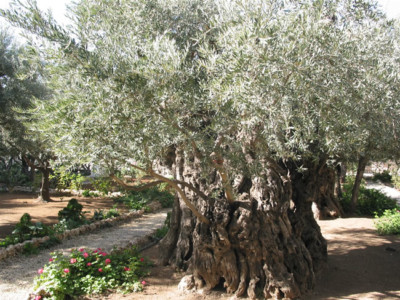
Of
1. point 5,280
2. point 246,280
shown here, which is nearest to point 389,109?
point 246,280

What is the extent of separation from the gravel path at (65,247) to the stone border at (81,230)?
186 mm

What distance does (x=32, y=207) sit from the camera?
554 inches

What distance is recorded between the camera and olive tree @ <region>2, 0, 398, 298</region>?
12.7 feet

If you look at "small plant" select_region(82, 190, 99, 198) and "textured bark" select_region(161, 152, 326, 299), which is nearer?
"textured bark" select_region(161, 152, 326, 299)

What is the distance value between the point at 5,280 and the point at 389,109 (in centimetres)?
760

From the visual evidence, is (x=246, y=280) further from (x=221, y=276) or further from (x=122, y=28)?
(x=122, y=28)

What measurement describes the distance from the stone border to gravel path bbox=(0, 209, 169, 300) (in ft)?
0.61

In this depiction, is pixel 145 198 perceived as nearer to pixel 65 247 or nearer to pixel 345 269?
pixel 65 247

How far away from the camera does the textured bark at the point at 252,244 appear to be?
593 centimetres

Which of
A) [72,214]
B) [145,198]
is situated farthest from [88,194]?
[72,214]

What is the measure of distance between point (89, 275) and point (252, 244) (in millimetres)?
3108

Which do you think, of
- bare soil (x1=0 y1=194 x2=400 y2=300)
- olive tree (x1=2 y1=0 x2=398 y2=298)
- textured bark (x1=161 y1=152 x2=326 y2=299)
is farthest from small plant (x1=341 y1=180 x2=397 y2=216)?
olive tree (x1=2 y1=0 x2=398 y2=298)

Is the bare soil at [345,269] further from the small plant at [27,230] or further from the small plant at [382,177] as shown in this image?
the small plant at [382,177]

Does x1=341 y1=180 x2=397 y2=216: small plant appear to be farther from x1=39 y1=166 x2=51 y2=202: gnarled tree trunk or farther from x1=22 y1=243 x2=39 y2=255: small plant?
x1=39 y1=166 x2=51 y2=202: gnarled tree trunk
